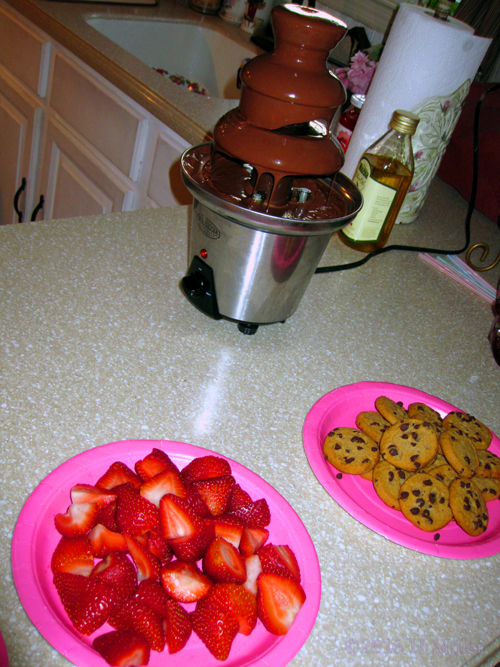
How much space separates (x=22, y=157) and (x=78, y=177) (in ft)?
1.14

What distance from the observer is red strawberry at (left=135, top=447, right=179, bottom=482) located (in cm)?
48

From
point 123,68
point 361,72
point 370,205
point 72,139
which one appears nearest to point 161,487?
point 370,205

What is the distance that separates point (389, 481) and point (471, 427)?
14 cm

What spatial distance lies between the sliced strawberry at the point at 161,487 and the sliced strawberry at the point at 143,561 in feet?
0.13

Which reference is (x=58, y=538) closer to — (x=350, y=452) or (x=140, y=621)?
(x=140, y=621)

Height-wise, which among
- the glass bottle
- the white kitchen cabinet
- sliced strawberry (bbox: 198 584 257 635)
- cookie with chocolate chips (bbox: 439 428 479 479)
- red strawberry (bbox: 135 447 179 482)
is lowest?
the white kitchen cabinet

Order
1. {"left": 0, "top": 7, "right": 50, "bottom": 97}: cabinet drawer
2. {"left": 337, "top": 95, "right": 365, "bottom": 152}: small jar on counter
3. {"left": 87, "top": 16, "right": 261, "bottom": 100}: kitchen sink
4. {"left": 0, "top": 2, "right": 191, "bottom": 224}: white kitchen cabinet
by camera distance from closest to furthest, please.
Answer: {"left": 337, "top": 95, "right": 365, "bottom": 152}: small jar on counter < {"left": 0, "top": 2, "right": 191, "bottom": 224}: white kitchen cabinet < {"left": 0, "top": 7, "right": 50, "bottom": 97}: cabinet drawer < {"left": 87, "top": 16, "right": 261, "bottom": 100}: kitchen sink

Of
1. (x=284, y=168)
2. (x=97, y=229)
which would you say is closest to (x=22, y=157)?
(x=97, y=229)

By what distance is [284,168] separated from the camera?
22.1 inches

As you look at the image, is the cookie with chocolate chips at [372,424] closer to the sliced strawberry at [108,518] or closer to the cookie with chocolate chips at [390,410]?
the cookie with chocolate chips at [390,410]

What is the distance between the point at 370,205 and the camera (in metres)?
0.90

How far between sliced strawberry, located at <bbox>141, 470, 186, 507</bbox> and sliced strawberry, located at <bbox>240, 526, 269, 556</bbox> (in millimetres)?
65

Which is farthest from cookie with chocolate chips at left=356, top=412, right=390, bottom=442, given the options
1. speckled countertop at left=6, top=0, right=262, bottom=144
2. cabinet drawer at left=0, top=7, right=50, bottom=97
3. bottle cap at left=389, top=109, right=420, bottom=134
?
cabinet drawer at left=0, top=7, right=50, bottom=97

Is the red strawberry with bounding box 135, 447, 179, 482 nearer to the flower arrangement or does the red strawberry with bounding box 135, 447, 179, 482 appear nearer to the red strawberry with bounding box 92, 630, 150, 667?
the red strawberry with bounding box 92, 630, 150, 667
